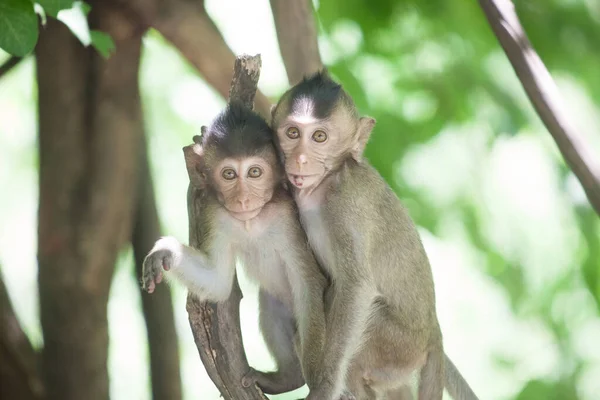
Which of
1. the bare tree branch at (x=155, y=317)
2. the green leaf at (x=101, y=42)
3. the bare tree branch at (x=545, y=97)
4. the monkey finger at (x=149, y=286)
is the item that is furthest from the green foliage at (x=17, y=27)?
the bare tree branch at (x=155, y=317)

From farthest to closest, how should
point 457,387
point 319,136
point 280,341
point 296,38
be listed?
point 296,38 → point 457,387 → point 280,341 → point 319,136

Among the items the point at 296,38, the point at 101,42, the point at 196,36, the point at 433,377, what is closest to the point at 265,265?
the point at 433,377

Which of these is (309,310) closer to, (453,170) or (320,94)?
(320,94)

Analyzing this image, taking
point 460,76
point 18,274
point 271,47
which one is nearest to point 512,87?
point 460,76

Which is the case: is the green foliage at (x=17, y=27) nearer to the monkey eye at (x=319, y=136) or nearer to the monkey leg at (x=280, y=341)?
the monkey eye at (x=319, y=136)

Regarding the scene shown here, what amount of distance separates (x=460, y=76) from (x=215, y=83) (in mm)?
1768

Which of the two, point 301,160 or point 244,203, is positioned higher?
point 301,160

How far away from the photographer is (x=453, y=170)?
262 inches

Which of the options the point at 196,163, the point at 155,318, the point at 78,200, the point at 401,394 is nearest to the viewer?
the point at 196,163

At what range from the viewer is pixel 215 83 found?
566cm

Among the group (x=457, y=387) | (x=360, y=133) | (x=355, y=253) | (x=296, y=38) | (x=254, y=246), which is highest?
(x=296, y=38)

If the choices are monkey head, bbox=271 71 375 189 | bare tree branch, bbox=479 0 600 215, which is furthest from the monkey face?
bare tree branch, bbox=479 0 600 215

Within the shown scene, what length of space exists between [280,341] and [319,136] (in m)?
1.07

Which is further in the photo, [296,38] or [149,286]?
[296,38]
